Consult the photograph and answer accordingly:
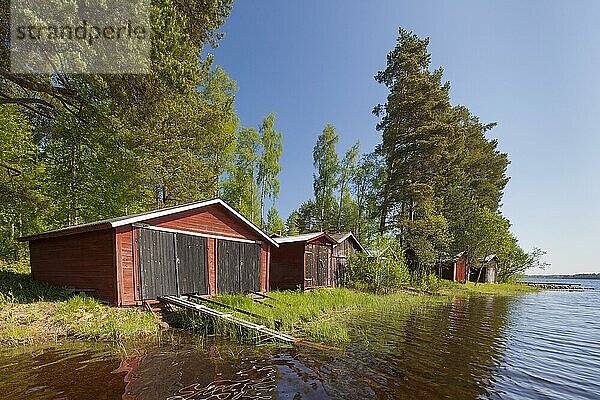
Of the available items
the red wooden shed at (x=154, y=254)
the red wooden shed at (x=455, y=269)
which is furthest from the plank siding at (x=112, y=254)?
the red wooden shed at (x=455, y=269)

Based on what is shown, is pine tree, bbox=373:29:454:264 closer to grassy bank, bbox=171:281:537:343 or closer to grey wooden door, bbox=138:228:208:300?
grassy bank, bbox=171:281:537:343

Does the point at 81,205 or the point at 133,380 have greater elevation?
the point at 81,205

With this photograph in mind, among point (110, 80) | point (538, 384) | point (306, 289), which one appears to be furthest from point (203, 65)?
point (538, 384)

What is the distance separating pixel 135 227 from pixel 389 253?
54.8 ft

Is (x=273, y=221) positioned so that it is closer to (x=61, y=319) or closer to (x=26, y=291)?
(x=26, y=291)

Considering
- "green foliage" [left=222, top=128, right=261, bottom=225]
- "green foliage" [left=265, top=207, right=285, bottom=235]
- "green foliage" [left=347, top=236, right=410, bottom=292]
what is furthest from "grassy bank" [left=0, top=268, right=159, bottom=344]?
"green foliage" [left=265, top=207, right=285, bottom=235]

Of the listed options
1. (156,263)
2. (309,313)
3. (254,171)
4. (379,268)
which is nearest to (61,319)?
(156,263)

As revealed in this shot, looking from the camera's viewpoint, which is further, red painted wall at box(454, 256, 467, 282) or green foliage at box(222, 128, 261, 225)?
red painted wall at box(454, 256, 467, 282)

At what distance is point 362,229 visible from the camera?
41.2 m

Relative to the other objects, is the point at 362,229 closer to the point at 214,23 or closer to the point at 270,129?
the point at 270,129

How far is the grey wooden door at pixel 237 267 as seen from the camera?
15555 mm

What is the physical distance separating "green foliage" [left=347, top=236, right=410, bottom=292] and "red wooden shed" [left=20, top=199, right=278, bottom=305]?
30.5 ft

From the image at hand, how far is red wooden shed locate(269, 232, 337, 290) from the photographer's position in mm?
21562

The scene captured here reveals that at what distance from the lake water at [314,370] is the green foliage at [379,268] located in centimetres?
1171
